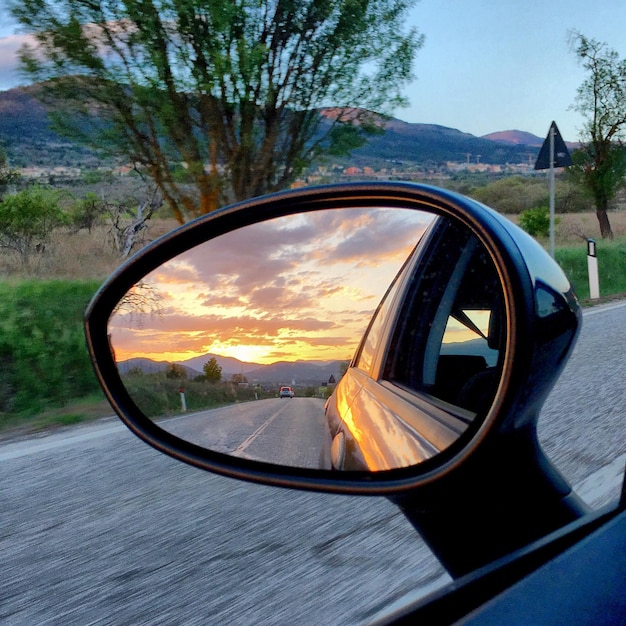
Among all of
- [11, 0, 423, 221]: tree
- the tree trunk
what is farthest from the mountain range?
the tree trunk

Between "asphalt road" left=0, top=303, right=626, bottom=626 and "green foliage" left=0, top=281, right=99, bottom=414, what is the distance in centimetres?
299

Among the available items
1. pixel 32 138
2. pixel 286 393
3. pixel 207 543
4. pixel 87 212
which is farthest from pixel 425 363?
pixel 32 138

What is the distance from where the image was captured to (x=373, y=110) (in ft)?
37.1

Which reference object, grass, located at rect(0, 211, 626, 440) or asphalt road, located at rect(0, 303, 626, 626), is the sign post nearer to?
grass, located at rect(0, 211, 626, 440)

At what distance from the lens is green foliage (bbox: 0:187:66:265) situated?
1703 cm

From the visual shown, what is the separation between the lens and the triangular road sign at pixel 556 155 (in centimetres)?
509

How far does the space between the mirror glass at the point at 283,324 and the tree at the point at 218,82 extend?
8.39 m

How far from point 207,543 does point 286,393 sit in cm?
145

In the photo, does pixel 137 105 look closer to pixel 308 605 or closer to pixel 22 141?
pixel 308 605

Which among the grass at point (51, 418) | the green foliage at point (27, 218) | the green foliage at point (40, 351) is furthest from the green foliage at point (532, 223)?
the green foliage at point (27, 218)

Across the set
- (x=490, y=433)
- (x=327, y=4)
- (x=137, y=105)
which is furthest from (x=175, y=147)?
(x=490, y=433)

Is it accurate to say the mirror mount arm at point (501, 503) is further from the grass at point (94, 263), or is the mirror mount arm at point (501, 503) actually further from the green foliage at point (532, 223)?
the grass at point (94, 263)

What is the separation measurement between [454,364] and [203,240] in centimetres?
64

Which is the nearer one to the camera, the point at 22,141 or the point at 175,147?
the point at 175,147
